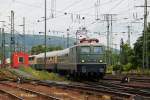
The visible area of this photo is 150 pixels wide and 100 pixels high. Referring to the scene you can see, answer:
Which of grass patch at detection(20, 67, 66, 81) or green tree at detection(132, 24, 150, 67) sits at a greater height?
green tree at detection(132, 24, 150, 67)

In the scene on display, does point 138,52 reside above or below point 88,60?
above

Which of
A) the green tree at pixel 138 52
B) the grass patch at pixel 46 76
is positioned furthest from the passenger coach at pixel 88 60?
the green tree at pixel 138 52

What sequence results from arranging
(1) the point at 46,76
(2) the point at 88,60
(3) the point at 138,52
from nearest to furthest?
(2) the point at 88,60 < (1) the point at 46,76 < (3) the point at 138,52

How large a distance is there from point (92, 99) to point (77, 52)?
16.9 meters

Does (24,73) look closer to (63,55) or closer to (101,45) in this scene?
(63,55)

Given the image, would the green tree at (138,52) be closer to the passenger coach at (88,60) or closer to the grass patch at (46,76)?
the grass patch at (46,76)

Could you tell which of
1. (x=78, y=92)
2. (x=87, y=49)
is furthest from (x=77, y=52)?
(x=78, y=92)

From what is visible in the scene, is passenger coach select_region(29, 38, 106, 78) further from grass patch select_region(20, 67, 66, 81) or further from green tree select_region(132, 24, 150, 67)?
green tree select_region(132, 24, 150, 67)

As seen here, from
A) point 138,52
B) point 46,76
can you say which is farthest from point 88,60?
point 138,52

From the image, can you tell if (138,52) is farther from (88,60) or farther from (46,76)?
(88,60)

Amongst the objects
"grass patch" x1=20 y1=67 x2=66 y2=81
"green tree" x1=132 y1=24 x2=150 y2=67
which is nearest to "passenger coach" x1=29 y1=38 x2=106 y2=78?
"grass patch" x1=20 y1=67 x2=66 y2=81

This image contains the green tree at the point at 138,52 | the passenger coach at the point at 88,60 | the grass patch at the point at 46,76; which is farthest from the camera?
the green tree at the point at 138,52

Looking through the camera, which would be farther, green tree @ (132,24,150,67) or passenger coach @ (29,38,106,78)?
green tree @ (132,24,150,67)

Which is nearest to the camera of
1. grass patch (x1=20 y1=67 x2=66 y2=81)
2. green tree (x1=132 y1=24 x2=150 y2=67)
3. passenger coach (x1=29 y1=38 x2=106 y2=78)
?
passenger coach (x1=29 y1=38 x2=106 y2=78)
